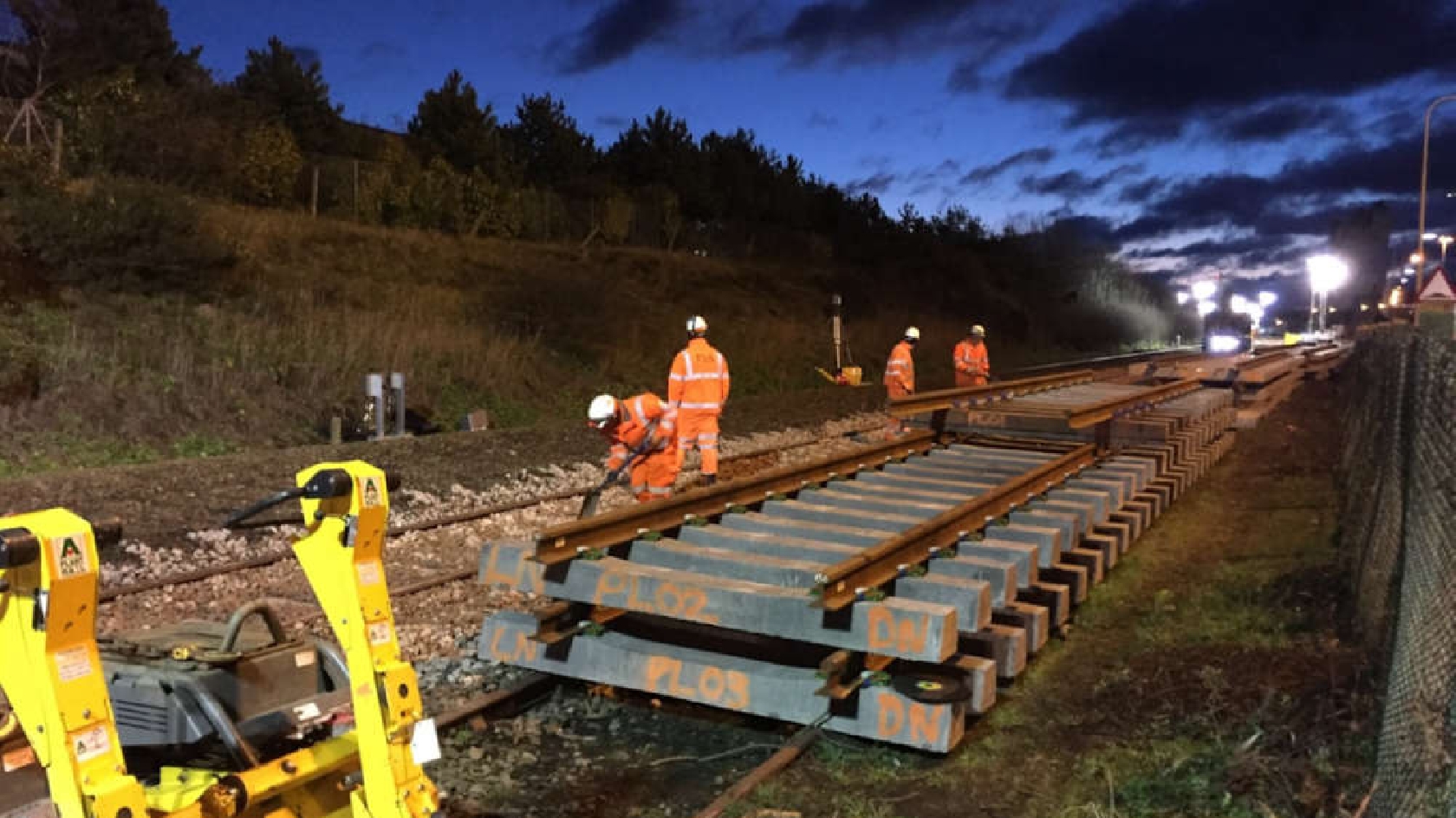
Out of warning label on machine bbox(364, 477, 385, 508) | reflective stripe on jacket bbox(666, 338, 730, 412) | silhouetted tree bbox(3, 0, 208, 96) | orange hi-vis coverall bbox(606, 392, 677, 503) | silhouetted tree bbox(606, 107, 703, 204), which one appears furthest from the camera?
silhouetted tree bbox(606, 107, 703, 204)

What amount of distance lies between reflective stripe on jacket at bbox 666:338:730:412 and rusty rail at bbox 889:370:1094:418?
67.3 inches

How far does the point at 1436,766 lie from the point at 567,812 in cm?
336

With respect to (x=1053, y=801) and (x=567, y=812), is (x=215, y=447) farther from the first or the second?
(x=1053, y=801)

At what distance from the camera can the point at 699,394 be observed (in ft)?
35.2

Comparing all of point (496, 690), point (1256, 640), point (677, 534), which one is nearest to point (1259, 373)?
point (1256, 640)

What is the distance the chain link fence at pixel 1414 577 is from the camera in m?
3.99

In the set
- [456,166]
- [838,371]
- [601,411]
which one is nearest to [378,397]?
[601,411]

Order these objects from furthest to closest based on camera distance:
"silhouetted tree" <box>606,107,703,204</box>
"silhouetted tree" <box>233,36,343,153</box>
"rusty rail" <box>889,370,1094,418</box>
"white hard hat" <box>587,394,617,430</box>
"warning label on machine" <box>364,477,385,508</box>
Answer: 1. "silhouetted tree" <box>606,107,703,204</box>
2. "silhouetted tree" <box>233,36,343,153</box>
3. "rusty rail" <box>889,370,1094,418</box>
4. "white hard hat" <box>587,394,617,430</box>
5. "warning label on machine" <box>364,477,385,508</box>

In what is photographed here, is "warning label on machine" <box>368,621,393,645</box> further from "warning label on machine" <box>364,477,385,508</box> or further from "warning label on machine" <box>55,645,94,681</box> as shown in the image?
"warning label on machine" <box>55,645,94,681</box>

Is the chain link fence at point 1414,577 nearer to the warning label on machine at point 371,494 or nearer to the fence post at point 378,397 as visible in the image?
the warning label on machine at point 371,494

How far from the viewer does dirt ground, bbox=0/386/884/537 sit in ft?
34.1

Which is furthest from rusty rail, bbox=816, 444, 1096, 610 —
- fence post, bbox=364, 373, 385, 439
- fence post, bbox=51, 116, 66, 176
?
fence post, bbox=51, 116, 66, 176

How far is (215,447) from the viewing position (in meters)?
14.5

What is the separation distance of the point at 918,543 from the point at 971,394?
7.13 meters
